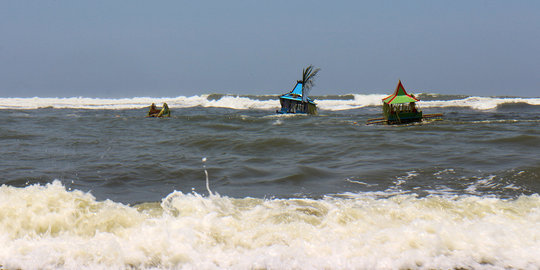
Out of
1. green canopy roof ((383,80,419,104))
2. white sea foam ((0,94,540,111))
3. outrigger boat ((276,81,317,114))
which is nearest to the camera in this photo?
green canopy roof ((383,80,419,104))

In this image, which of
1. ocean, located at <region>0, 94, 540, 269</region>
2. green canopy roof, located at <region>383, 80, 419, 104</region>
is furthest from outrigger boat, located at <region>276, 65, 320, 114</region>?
ocean, located at <region>0, 94, 540, 269</region>

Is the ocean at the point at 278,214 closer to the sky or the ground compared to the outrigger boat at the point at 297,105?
closer to the ground

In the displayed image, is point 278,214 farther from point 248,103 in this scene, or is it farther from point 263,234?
point 248,103

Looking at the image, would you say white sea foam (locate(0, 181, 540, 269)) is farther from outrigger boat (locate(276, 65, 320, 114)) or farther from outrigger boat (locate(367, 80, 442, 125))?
outrigger boat (locate(276, 65, 320, 114))

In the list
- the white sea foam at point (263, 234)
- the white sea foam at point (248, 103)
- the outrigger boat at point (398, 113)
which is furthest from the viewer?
the white sea foam at point (248, 103)

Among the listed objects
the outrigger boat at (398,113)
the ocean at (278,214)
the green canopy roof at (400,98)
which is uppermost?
the green canopy roof at (400,98)

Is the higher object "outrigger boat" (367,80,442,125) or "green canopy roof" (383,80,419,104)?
"green canopy roof" (383,80,419,104)

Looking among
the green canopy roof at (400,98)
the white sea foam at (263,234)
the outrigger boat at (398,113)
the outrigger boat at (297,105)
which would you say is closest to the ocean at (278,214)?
the white sea foam at (263,234)

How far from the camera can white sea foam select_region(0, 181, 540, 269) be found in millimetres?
4082

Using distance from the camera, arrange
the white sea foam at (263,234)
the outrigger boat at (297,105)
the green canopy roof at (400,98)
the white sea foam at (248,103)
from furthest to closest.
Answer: the white sea foam at (248,103)
the outrigger boat at (297,105)
the green canopy roof at (400,98)
the white sea foam at (263,234)

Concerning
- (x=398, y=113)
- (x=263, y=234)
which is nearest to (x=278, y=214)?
(x=263, y=234)

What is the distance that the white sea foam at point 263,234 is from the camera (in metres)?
4.08

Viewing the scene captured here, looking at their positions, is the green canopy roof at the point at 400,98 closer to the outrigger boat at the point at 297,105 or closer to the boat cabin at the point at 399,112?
the boat cabin at the point at 399,112

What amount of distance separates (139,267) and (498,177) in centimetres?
630
